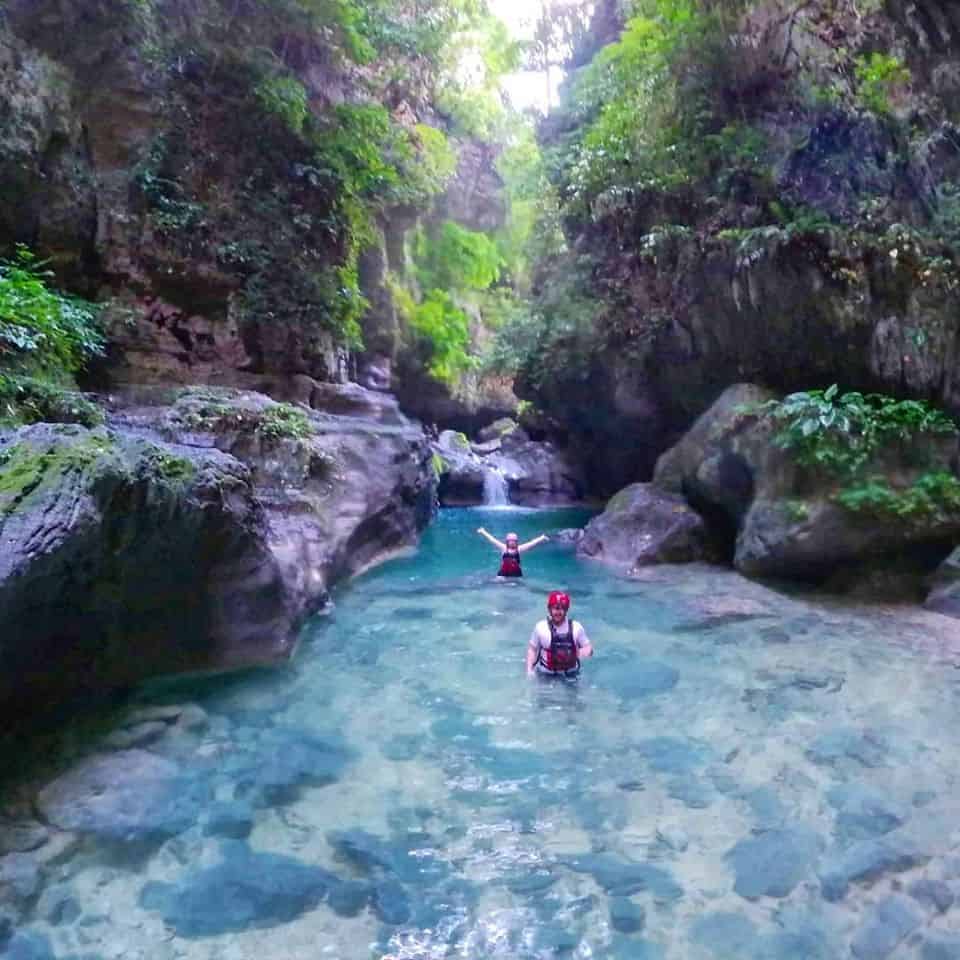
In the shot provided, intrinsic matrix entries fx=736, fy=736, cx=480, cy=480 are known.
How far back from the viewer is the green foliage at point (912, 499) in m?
9.21

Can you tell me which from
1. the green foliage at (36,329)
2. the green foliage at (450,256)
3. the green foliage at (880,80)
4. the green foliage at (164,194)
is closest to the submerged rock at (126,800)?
the green foliage at (36,329)

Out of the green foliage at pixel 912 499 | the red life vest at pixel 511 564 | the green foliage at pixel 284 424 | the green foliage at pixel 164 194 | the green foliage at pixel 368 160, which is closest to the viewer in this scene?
the green foliage at pixel 912 499

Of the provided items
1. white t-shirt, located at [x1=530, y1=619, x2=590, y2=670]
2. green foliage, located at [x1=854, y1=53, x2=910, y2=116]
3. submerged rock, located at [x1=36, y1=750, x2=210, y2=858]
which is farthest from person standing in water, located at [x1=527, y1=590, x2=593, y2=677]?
green foliage, located at [x1=854, y1=53, x2=910, y2=116]

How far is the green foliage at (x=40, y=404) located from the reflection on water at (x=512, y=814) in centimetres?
312

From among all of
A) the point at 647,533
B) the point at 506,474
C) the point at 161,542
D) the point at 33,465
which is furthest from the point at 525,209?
the point at 33,465

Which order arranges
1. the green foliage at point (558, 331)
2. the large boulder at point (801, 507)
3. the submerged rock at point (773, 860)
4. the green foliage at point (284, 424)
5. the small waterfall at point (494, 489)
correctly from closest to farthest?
the submerged rock at point (773, 860), the large boulder at point (801, 507), the green foliage at point (284, 424), the green foliage at point (558, 331), the small waterfall at point (494, 489)

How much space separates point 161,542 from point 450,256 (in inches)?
780

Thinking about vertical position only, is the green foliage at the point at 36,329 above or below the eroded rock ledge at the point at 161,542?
above

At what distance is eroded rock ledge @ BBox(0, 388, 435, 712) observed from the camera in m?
4.43

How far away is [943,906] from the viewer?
3578mm

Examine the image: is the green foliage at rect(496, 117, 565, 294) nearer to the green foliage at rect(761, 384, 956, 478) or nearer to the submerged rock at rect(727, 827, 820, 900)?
the green foliage at rect(761, 384, 956, 478)

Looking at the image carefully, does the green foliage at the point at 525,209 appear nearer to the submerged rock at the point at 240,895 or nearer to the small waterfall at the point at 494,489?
the small waterfall at the point at 494,489

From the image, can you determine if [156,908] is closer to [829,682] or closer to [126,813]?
[126,813]

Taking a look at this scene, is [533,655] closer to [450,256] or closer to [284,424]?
[284,424]
